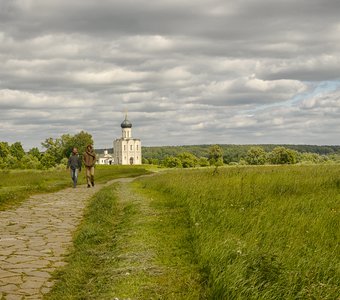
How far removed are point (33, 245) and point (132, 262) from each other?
2.63m

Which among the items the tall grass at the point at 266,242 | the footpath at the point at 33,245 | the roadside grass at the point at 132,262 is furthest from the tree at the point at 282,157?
the roadside grass at the point at 132,262

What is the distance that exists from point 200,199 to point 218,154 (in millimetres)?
142299

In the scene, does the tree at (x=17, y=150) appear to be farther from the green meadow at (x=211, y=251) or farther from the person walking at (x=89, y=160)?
the green meadow at (x=211, y=251)

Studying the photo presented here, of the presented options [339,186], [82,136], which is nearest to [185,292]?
[339,186]

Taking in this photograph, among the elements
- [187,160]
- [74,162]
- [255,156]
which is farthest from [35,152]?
[74,162]

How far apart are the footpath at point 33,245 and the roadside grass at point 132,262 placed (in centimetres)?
24

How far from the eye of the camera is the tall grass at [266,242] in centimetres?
492

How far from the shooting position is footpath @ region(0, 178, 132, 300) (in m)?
5.87

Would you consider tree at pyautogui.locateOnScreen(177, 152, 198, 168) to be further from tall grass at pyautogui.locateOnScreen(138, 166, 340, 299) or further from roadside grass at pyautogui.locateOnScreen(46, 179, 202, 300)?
roadside grass at pyautogui.locateOnScreen(46, 179, 202, 300)

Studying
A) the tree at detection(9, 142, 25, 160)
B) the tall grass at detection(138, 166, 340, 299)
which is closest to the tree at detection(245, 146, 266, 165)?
the tree at detection(9, 142, 25, 160)

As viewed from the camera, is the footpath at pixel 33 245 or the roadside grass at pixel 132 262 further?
the footpath at pixel 33 245

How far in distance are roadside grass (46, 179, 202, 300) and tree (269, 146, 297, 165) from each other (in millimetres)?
97682

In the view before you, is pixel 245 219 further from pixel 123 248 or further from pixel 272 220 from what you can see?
pixel 123 248

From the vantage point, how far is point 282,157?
107 meters
